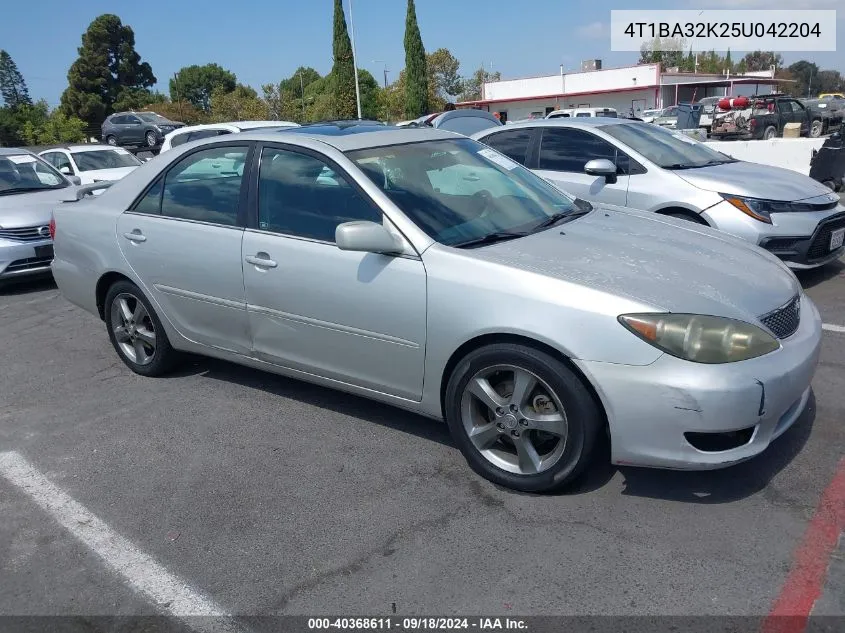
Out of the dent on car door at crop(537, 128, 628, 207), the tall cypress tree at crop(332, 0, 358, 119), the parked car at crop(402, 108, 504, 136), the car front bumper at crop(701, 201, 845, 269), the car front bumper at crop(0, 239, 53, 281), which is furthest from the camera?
the tall cypress tree at crop(332, 0, 358, 119)

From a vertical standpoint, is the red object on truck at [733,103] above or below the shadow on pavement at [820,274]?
above

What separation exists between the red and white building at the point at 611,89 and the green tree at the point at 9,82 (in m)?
55.3

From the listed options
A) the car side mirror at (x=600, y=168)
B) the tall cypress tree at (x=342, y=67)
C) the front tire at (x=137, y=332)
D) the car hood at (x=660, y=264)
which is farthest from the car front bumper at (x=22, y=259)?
the tall cypress tree at (x=342, y=67)

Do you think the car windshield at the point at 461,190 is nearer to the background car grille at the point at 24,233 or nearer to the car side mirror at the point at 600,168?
the car side mirror at the point at 600,168

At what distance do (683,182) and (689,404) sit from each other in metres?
4.08

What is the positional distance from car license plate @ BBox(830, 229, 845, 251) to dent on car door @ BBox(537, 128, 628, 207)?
5.81 feet

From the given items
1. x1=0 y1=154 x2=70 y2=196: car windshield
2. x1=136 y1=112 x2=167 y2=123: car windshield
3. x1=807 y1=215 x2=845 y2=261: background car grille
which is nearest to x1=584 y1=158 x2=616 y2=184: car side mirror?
x1=807 y1=215 x2=845 y2=261: background car grille

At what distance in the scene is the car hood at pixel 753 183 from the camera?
6.22 m

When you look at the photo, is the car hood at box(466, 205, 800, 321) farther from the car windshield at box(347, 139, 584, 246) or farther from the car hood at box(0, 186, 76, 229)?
the car hood at box(0, 186, 76, 229)

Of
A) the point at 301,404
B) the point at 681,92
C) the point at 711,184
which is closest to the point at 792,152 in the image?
the point at 711,184

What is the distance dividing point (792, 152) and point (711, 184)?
321 inches

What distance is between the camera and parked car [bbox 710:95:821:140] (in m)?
22.3

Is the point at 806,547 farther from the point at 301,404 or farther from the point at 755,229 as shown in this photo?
the point at 755,229

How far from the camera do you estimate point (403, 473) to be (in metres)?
3.58
